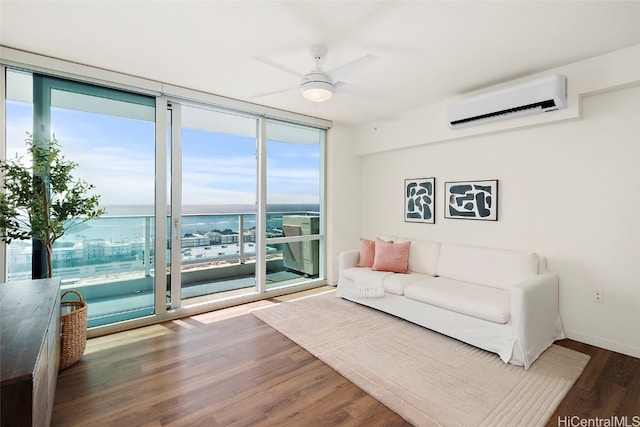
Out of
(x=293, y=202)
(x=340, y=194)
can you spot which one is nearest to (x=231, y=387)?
(x=293, y=202)

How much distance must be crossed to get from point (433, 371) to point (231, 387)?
1.52 meters

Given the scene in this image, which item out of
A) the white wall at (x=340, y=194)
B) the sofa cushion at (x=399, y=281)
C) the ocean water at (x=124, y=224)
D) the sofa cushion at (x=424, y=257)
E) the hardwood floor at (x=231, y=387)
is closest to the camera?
the hardwood floor at (x=231, y=387)

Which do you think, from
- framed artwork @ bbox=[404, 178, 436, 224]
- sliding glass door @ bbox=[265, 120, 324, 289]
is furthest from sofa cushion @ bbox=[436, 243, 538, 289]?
sliding glass door @ bbox=[265, 120, 324, 289]

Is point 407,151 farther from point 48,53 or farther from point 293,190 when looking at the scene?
point 48,53

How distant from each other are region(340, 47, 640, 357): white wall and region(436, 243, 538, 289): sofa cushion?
0.25 m

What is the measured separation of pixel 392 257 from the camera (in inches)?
151

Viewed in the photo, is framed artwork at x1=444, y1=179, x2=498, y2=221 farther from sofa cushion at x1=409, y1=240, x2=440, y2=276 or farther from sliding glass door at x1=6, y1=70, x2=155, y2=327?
sliding glass door at x1=6, y1=70, x2=155, y2=327

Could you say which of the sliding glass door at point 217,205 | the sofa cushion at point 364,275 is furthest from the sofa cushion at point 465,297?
the sliding glass door at point 217,205

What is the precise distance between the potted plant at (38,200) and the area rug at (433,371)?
2110 millimetres

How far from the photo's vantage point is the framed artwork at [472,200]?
348 cm

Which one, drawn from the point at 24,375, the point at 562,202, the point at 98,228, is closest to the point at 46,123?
the point at 98,228

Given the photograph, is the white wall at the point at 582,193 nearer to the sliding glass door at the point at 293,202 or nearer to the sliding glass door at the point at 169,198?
the sliding glass door at the point at 293,202

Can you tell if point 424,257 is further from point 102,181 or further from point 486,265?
point 102,181

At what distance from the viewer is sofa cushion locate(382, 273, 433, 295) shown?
133 inches
